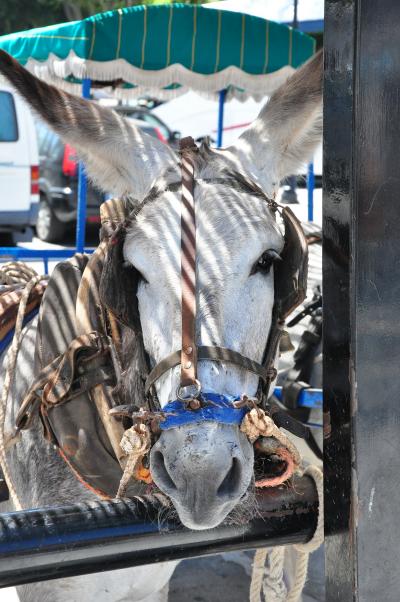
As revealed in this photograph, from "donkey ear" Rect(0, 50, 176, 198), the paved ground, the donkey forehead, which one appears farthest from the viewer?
the paved ground

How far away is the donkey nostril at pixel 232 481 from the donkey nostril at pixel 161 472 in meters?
0.10

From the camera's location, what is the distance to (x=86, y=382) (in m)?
2.24

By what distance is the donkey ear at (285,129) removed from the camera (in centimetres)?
239

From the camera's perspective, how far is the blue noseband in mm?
1559

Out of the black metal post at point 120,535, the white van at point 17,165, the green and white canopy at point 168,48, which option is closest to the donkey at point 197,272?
the black metal post at point 120,535

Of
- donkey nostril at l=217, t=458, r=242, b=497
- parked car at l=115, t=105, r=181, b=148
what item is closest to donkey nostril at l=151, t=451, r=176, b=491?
donkey nostril at l=217, t=458, r=242, b=497

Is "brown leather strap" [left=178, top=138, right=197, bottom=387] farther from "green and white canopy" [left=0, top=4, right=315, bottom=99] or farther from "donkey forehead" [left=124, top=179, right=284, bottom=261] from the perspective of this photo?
"green and white canopy" [left=0, top=4, right=315, bottom=99]

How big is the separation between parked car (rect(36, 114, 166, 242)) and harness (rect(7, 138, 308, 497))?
34.5 ft

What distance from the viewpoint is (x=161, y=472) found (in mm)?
1577

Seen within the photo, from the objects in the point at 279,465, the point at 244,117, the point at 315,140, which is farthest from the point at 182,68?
the point at 244,117

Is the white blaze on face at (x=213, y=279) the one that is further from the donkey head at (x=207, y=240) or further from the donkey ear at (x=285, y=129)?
the donkey ear at (x=285, y=129)

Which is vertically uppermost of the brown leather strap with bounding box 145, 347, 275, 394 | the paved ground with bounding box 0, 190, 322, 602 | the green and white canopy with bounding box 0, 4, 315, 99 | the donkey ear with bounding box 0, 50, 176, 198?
the green and white canopy with bounding box 0, 4, 315, 99

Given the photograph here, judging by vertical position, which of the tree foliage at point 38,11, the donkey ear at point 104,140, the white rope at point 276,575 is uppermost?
the tree foliage at point 38,11

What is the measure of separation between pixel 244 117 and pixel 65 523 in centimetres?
1039
